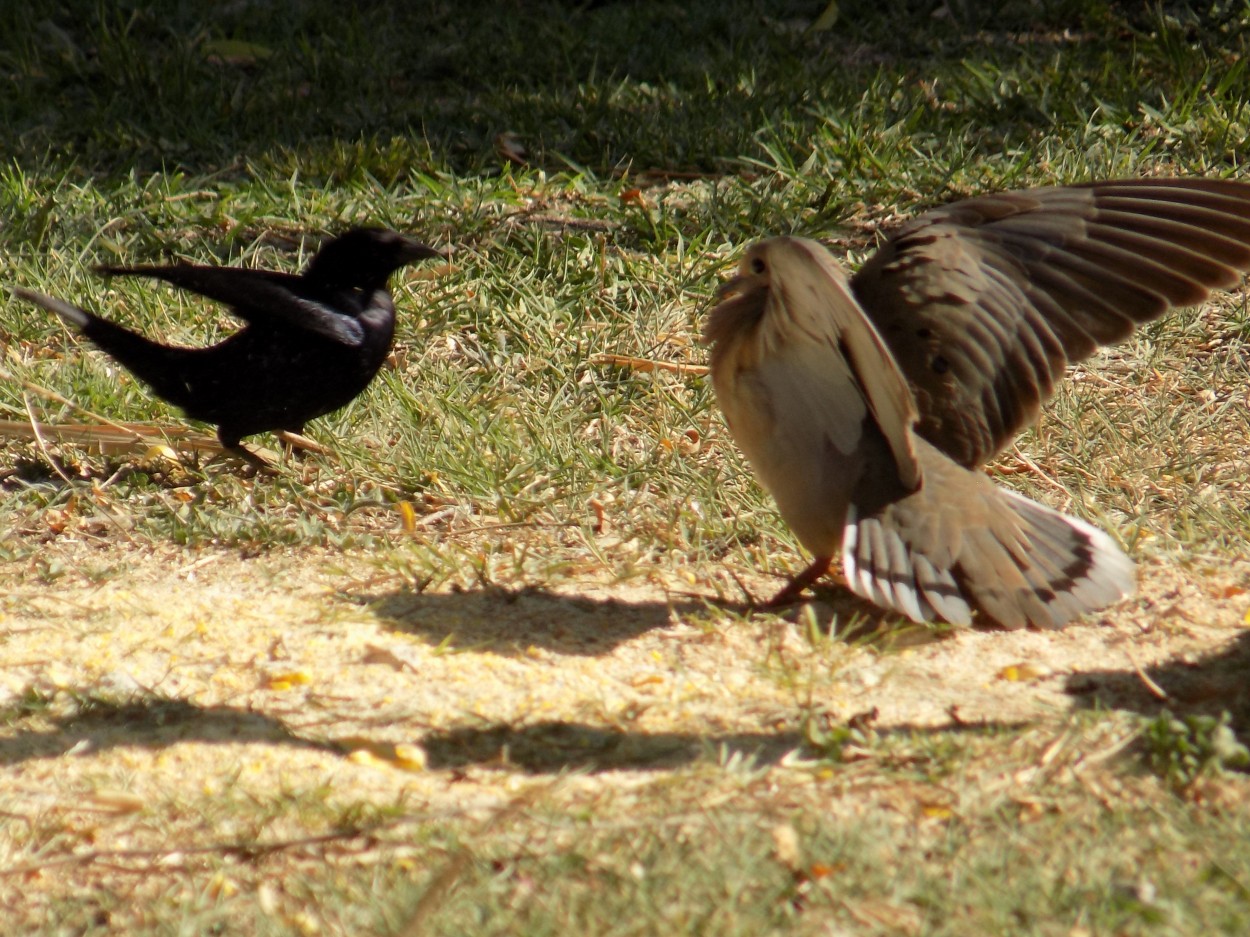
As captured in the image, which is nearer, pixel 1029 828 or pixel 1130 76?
pixel 1029 828

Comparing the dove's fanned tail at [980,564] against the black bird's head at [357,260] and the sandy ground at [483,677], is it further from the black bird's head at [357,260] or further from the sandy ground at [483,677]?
the black bird's head at [357,260]

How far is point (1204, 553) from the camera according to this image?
4.07 m

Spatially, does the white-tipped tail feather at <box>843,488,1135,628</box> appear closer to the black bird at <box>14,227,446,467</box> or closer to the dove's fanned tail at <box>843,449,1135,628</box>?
the dove's fanned tail at <box>843,449,1135,628</box>

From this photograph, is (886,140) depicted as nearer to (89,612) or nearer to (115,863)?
(89,612)

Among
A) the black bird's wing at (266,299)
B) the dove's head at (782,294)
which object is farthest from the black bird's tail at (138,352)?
the dove's head at (782,294)

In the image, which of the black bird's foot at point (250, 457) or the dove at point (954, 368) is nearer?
the dove at point (954, 368)

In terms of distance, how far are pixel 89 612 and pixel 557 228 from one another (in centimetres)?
283

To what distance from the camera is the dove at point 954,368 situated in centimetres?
358

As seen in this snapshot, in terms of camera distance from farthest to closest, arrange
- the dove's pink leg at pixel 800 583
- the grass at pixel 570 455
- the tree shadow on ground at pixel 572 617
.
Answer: the dove's pink leg at pixel 800 583 < the tree shadow on ground at pixel 572 617 < the grass at pixel 570 455

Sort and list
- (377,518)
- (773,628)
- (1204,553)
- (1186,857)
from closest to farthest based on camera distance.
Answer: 1. (1186,857)
2. (773,628)
3. (1204,553)
4. (377,518)

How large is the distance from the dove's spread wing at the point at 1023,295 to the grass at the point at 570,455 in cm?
59

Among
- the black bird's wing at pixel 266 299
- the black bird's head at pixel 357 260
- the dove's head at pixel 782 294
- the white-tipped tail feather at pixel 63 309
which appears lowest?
the white-tipped tail feather at pixel 63 309

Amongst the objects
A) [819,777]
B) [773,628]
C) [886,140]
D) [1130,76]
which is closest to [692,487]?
[773,628]

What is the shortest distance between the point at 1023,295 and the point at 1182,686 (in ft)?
3.99
